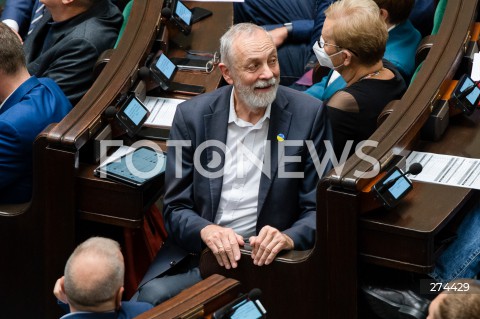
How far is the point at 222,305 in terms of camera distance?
2727 mm

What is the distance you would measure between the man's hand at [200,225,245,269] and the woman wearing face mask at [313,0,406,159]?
0.57 m

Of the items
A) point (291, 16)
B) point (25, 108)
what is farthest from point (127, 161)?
point (291, 16)

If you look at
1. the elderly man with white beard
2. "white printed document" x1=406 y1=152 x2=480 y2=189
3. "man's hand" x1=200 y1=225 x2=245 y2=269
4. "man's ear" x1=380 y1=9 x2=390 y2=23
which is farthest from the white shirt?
"man's ear" x1=380 y1=9 x2=390 y2=23

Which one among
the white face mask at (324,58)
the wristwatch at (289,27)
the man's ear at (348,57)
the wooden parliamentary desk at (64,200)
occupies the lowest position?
the wooden parliamentary desk at (64,200)

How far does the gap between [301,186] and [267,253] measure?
317mm

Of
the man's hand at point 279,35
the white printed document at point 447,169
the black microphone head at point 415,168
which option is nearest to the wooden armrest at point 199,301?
the black microphone head at point 415,168

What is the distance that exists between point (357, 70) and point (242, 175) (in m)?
0.63

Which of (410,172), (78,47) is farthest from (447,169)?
(78,47)

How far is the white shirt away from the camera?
10.9ft

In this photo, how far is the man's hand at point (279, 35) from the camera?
13.9 ft

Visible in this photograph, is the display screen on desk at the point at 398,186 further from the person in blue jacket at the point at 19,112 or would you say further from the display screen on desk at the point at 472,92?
the person in blue jacket at the point at 19,112

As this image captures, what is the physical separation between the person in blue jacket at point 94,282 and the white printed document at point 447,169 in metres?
1.09

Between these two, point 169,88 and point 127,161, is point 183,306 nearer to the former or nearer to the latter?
point 127,161

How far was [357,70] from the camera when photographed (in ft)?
11.9
